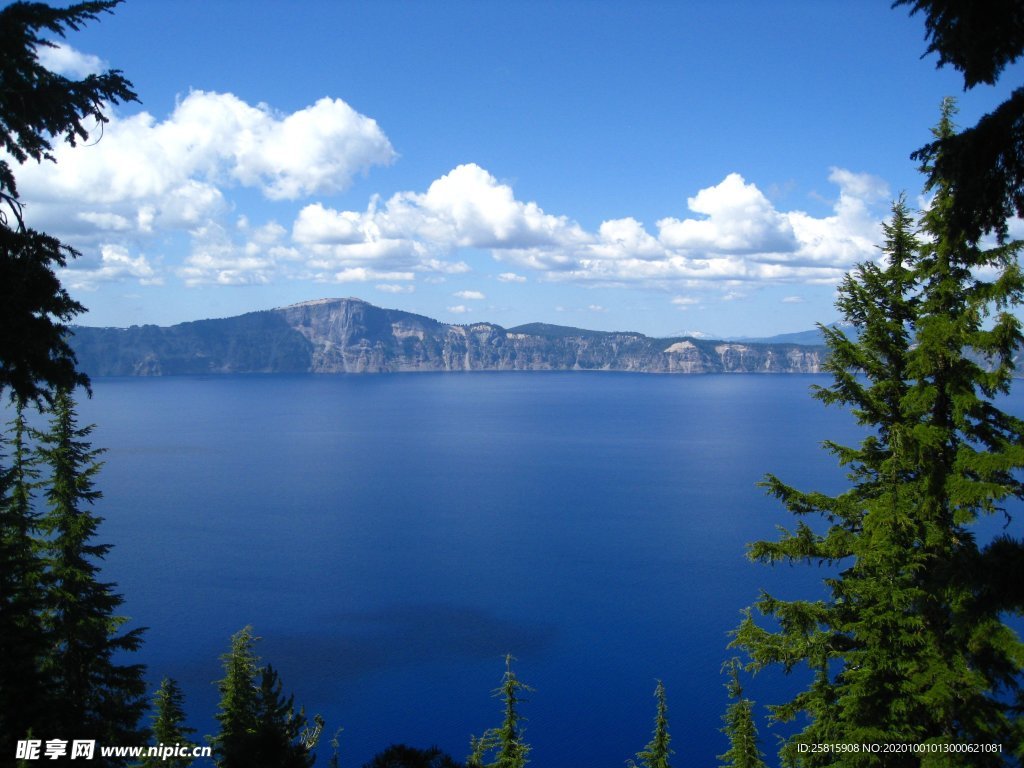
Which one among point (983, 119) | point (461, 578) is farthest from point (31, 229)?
point (461, 578)

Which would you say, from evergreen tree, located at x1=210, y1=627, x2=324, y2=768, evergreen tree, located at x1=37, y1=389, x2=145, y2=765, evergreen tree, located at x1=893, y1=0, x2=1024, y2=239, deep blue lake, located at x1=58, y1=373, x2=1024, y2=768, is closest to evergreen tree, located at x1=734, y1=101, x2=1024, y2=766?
evergreen tree, located at x1=893, y1=0, x2=1024, y2=239

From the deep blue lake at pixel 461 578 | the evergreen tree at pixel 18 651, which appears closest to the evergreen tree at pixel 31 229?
the evergreen tree at pixel 18 651

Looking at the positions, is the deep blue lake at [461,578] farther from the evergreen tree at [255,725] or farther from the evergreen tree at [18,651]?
the evergreen tree at [18,651]

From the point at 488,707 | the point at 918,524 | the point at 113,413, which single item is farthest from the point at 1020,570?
the point at 113,413

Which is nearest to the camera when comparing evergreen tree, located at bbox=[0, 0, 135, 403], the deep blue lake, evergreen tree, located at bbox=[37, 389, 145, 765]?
evergreen tree, located at bbox=[0, 0, 135, 403]

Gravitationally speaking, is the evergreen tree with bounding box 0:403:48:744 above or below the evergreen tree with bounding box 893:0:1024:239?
below

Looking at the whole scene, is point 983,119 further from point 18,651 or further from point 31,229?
point 18,651

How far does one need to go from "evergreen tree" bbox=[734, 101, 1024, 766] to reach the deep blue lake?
92.8 ft

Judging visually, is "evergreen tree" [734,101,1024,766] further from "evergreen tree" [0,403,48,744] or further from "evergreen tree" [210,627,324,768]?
"evergreen tree" [0,403,48,744]

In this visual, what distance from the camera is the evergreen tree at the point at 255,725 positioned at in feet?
34.4

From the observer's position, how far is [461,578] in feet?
202

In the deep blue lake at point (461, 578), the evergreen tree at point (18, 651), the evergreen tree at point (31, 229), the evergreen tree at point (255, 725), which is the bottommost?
the deep blue lake at point (461, 578)

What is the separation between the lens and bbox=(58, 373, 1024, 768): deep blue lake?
41.1 metres

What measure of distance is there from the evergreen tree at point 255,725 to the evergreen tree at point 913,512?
7.32 m
